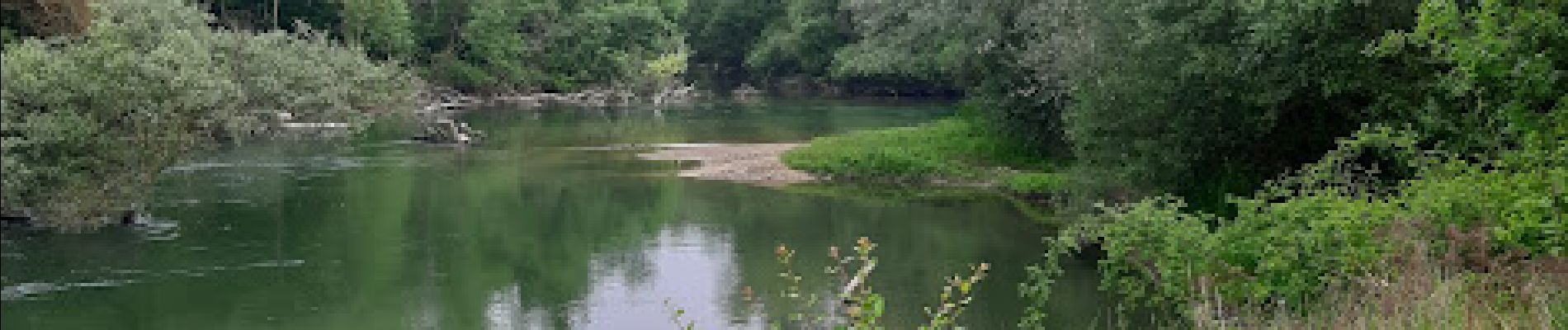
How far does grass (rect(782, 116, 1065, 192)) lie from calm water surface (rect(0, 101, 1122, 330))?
2.30 meters

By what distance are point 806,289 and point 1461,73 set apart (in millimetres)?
8711

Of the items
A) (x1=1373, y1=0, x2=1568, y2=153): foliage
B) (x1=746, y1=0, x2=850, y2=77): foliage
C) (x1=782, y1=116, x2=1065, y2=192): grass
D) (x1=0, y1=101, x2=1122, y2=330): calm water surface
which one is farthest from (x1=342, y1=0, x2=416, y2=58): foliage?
(x1=1373, y1=0, x2=1568, y2=153): foliage

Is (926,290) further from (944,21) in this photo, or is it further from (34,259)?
(944,21)

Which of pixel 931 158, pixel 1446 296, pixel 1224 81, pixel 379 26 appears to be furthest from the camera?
pixel 379 26

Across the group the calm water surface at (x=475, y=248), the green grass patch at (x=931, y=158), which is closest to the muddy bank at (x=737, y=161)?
the green grass patch at (x=931, y=158)

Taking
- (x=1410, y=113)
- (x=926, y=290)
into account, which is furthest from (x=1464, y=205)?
(x=926, y=290)

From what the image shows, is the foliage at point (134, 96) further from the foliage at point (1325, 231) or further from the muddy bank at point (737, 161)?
the muddy bank at point (737, 161)

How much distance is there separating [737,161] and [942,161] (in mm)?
6625

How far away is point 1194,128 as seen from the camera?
64.7 ft

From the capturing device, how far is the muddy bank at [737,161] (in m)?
35.3

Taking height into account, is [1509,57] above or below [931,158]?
above

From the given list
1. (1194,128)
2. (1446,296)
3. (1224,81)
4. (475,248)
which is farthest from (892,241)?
(1446,296)

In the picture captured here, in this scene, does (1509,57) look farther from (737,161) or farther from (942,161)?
(737,161)

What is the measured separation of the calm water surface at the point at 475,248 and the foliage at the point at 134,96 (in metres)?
0.87
